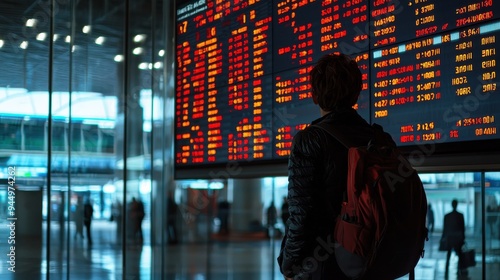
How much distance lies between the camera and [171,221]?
17531 mm

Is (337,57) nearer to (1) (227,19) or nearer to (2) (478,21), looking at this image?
(2) (478,21)

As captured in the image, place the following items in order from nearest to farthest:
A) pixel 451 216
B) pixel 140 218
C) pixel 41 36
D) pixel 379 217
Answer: pixel 379 217 → pixel 41 36 → pixel 451 216 → pixel 140 218

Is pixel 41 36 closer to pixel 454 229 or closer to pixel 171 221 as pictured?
pixel 454 229

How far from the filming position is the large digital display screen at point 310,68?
3301mm

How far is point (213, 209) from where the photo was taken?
19.3 m

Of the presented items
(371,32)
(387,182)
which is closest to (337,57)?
(387,182)

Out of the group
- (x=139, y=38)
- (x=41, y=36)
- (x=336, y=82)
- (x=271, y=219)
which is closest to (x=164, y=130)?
(x=41, y=36)

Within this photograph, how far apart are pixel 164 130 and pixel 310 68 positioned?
3.86 metres

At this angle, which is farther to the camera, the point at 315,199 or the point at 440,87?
the point at 440,87

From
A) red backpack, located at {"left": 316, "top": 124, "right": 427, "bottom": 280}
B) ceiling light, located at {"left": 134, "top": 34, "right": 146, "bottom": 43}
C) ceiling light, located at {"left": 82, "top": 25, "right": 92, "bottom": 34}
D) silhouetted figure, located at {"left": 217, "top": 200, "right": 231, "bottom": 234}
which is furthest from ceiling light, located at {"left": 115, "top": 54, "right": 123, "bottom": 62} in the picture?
red backpack, located at {"left": 316, "top": 124, "right": 427, "bottom": 280}

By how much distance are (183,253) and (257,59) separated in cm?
1040

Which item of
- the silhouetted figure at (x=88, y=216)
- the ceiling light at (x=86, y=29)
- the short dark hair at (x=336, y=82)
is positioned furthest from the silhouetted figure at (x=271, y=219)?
the short dark hair at (x=336, y=82)

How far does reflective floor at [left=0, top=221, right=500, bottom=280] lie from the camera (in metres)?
8.07

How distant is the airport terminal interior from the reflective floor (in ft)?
0.12
